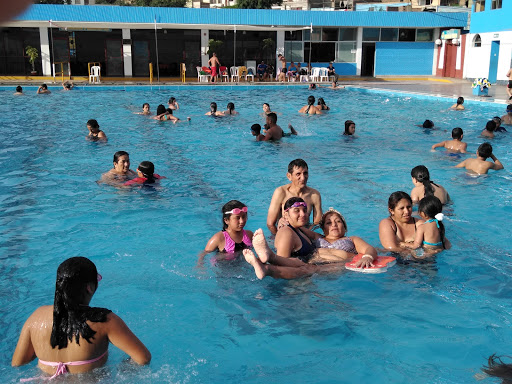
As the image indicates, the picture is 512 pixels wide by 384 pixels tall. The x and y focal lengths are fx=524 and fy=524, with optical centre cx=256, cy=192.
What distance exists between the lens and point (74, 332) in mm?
3041

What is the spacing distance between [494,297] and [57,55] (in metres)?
30.1

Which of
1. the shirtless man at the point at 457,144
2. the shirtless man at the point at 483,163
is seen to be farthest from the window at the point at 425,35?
the shirtless man at the point at 483,163

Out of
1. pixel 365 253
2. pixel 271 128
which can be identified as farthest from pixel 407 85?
pixel 365 253

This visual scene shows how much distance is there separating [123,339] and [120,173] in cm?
602

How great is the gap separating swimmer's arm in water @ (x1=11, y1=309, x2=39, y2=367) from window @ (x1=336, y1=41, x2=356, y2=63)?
109 ft

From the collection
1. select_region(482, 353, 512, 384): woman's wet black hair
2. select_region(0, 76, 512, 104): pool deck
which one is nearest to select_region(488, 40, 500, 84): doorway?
select_region(0, 76, 512, 104): pool deck

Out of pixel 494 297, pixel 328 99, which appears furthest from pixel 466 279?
pixel 328 99

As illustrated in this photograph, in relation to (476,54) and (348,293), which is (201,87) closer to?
(476,54)

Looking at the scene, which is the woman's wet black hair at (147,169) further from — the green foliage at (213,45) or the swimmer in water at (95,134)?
the green foliage at (213,45)

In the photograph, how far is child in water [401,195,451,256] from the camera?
5637 millimetres

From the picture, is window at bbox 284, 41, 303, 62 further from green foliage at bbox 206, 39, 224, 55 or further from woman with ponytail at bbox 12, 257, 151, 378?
woman with ponytail at bbox 12, 257, 151, 378

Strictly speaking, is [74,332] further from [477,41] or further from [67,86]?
[477,41]

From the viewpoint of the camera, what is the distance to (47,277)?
562cm

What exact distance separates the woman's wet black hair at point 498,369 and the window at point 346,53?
3182 cm
